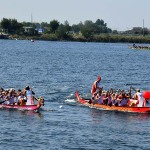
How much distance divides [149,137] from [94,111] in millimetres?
10951

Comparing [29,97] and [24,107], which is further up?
[29,97]

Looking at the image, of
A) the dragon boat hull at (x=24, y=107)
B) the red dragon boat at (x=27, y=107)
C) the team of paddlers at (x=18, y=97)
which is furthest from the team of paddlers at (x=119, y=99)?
the dragon boat hull at (x=24, y=107)

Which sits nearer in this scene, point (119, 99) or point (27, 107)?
point (27, 107)

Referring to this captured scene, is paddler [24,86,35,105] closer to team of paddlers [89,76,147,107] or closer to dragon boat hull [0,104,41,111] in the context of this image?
dragon boat hull [0,104,41,111]

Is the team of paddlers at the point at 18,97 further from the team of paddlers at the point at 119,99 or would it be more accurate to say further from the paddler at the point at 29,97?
the team of paddlers at the point at 119,99

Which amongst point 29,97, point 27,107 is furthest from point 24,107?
point 29,97

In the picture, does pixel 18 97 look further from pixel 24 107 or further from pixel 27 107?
pixel 27 107

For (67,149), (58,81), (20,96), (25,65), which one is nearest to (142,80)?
(58,81)

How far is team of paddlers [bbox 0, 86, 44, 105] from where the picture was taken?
50094 mm

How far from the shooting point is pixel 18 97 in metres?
50.8

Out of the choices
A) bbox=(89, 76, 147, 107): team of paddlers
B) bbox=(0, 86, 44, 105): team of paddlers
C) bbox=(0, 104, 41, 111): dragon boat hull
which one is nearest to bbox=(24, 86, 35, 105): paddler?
bbox=(0, 86, 44, 105): team of paddlers

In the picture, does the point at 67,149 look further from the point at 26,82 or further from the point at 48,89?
the point at 26,82

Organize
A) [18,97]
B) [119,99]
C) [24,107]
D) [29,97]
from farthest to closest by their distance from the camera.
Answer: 1. [119,99]
2. [18,97]
3. [29,97]
4. [24,107]

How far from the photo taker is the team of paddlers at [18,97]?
5009 centimetres
